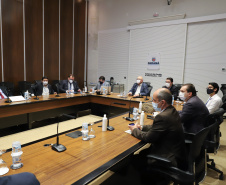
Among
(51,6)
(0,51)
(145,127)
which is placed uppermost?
(51,6)

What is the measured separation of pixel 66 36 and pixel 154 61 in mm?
3811

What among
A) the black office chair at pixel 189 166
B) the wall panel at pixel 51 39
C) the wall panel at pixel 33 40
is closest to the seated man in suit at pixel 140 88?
the black office chair at pixel 189 166

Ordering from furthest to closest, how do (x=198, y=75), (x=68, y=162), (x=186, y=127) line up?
(x=198, y=75) → (x=186, y=127) → (x=68, y=162)

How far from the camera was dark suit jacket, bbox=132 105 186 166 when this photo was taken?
1.73 metres

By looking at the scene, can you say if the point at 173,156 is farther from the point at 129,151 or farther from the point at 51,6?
→ the point at 51,6

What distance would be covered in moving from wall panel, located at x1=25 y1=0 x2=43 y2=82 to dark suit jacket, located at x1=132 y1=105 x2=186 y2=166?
5.96 m

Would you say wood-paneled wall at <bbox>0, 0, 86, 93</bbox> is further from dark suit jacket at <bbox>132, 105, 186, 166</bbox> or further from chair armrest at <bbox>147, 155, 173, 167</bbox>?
chair armrest at <bbox>147, 155, 173, 167</bbox>

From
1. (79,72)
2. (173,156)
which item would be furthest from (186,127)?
(79,72)

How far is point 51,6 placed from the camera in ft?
23.1

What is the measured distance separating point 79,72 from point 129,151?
7.10 metres

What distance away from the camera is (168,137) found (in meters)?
1.75

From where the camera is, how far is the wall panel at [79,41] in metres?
8.15

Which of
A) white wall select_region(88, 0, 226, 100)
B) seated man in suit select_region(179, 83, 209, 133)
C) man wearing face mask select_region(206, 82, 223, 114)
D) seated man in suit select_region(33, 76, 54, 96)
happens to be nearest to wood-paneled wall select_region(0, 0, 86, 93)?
white wall select_region(88, 0, 226, 100)

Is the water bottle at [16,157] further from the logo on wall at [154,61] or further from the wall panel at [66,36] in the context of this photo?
the wall panel at [66,36]
